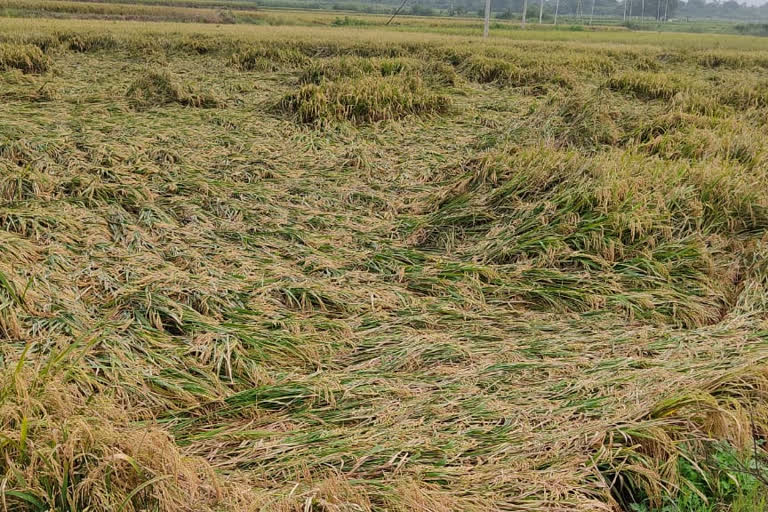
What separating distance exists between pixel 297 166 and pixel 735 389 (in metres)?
4.27

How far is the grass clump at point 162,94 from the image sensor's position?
771cm

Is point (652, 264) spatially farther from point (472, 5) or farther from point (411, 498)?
point (472, 5)

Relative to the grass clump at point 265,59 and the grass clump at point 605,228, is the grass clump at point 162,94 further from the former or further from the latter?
the grass clump at point 605,228

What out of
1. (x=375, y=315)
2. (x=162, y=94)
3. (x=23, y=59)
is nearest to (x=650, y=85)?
(x=162, y=94)

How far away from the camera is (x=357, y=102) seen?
759cm

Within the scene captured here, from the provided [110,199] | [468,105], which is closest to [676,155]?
[468,105]

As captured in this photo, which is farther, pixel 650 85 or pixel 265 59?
pixel 265 59

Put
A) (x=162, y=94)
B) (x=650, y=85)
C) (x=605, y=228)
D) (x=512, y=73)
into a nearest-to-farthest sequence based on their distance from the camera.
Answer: (x=605, y=228) < (x=162, y=94) < (x=650, y=85) < (x=512, y=73)

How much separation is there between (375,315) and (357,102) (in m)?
4.80

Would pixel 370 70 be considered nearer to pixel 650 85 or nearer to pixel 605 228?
pixel 650 85

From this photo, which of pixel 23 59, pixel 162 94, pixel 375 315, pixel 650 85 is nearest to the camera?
pixel 375 315

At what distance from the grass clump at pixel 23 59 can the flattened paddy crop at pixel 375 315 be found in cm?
290

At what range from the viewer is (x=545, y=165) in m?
4.89

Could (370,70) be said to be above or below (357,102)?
above
